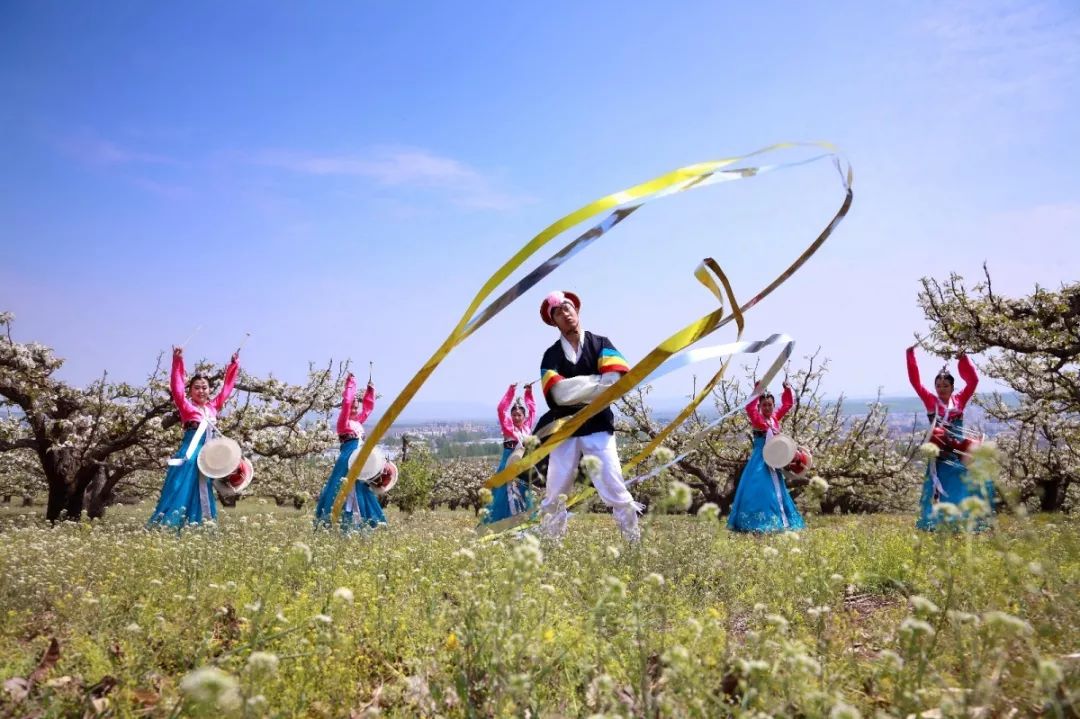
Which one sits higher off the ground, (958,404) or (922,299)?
(922,299)

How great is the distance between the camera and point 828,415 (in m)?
22.1

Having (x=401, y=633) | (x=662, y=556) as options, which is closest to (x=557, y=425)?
(x=662, y=556)

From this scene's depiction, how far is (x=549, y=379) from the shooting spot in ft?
24.3

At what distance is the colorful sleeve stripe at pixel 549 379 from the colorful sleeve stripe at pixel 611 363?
44cm

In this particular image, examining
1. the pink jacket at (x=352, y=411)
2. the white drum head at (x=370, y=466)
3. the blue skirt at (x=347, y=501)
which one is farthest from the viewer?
the pink jacket at (x=352, y=411)

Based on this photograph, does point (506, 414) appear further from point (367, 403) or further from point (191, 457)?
→ point (191, 457)

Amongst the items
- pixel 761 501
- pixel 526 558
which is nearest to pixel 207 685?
pixel 526 558

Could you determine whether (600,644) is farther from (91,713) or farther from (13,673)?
(13,673)

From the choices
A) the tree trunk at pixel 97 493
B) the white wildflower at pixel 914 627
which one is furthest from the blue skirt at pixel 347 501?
the white wildflower at pixel 914 627

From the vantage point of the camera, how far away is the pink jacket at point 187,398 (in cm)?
1000

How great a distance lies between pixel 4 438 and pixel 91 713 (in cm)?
1570

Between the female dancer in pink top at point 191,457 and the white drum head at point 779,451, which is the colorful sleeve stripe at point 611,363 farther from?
the female dancer in pink top at point 191,457

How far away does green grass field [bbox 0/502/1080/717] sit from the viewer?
7.65 feet

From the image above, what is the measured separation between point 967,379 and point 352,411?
973 cm
